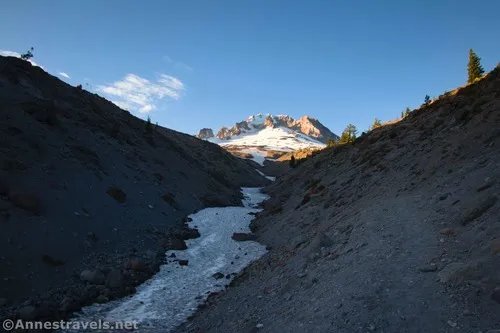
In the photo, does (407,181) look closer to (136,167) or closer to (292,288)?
(292,288)

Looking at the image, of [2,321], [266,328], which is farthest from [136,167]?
[266,328]

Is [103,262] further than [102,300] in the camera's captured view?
Yes

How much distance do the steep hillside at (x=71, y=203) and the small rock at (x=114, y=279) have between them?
6 centimetres

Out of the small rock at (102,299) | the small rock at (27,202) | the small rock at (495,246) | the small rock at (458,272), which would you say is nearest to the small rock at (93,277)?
the small rock at (102,299)

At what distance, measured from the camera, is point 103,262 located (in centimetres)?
2045

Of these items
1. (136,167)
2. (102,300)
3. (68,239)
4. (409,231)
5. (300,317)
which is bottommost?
(102,300)

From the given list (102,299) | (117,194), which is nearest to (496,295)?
(102,299)

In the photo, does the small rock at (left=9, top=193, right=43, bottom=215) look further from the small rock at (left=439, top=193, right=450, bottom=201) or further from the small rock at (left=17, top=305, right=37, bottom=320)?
the small rock at (left=439, top=193, right=450, bottom=201)

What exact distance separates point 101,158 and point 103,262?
18692 millimetres

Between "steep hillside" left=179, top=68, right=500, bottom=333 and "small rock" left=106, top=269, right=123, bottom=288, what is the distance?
561 centimetres

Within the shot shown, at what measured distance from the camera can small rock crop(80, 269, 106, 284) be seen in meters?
18.0

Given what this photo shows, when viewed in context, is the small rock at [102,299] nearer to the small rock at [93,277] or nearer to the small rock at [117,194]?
the small rock at [93,277]

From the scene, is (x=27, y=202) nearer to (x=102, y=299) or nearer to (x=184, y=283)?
(x=102, y=299)

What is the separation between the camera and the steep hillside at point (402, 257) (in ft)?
32.7
